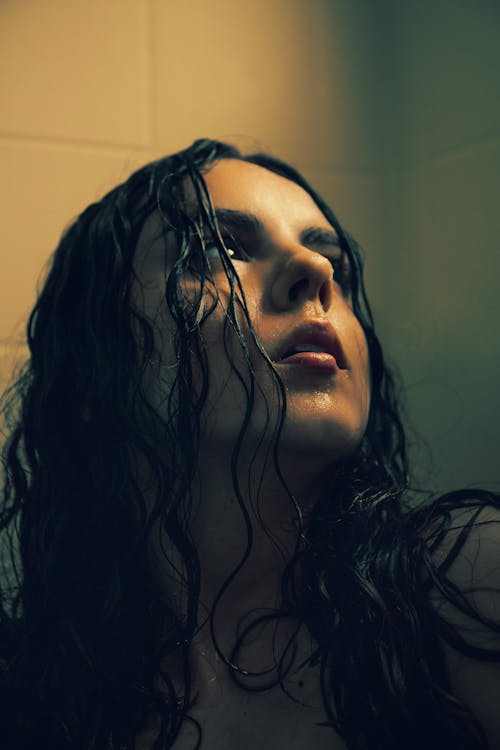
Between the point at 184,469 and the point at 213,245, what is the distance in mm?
262

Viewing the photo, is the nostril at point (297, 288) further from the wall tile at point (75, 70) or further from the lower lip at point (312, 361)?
the wall tile at point (75, 70)

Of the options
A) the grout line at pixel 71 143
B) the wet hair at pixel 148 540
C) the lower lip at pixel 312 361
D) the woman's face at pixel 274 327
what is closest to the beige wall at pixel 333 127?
the grout line at pixel 71 143

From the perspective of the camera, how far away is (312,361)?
0.81 m

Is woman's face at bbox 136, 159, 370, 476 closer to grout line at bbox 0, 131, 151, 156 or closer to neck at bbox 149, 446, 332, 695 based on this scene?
neck at bbox 149, 446, 332, 695

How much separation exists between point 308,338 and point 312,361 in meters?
0.03

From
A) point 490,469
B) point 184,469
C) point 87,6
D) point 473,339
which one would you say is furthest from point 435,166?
point 184,469

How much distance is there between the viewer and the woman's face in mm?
808

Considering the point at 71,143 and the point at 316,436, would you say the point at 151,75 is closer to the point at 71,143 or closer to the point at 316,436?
the point at 71,143

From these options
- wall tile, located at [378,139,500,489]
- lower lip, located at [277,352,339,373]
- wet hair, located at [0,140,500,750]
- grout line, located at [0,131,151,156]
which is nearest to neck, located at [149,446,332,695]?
wet hair, located at [0,140,500,750]

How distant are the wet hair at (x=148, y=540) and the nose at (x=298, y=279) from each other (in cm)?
5

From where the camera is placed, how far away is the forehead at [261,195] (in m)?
0.90

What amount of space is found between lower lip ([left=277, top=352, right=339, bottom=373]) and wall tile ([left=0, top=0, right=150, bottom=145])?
0.66m

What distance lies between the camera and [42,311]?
40.0 inches

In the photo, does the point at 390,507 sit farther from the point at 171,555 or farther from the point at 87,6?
the point at 87,6
